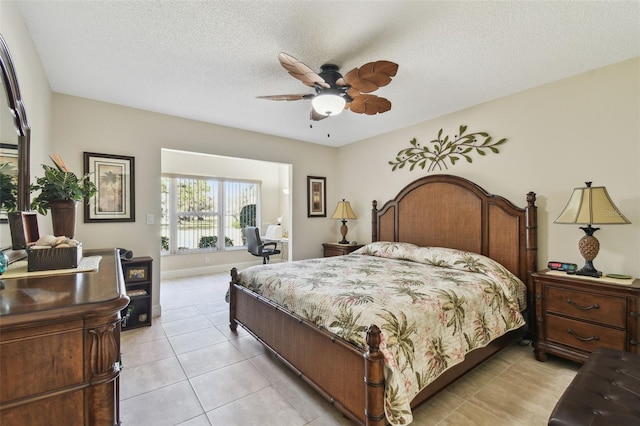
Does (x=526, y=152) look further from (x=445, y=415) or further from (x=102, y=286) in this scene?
(x=102, y=286)

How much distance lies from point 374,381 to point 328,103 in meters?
1.88

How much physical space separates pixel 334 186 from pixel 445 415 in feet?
13.1

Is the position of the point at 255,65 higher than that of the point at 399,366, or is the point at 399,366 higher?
the point at 255,65

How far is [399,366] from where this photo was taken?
1510mm

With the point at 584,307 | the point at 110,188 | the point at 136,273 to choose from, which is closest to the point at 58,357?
the point at 136,273

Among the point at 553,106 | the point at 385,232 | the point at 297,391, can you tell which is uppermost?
the point at 553,106

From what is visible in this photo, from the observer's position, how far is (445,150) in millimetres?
3639

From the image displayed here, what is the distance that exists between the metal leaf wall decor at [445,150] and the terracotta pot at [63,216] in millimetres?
3681

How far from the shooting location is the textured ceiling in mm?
1778

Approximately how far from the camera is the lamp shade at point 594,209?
2.21 meters

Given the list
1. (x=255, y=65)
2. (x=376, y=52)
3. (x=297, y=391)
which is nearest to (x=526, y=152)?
(x=376, y=52)

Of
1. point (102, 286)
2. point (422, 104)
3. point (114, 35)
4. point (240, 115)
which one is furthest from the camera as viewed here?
point (240, 115)

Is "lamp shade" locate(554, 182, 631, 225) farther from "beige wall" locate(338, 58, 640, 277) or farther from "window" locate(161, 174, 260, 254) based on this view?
"window" locate(161, 174, 260, 254)

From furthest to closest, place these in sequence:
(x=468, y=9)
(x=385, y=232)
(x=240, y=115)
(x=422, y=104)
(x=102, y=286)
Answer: (x=385, y=232)
(x=240, y=115)
(x=422, y=104)
(x=468, y=9)
(x=102, y=286)
